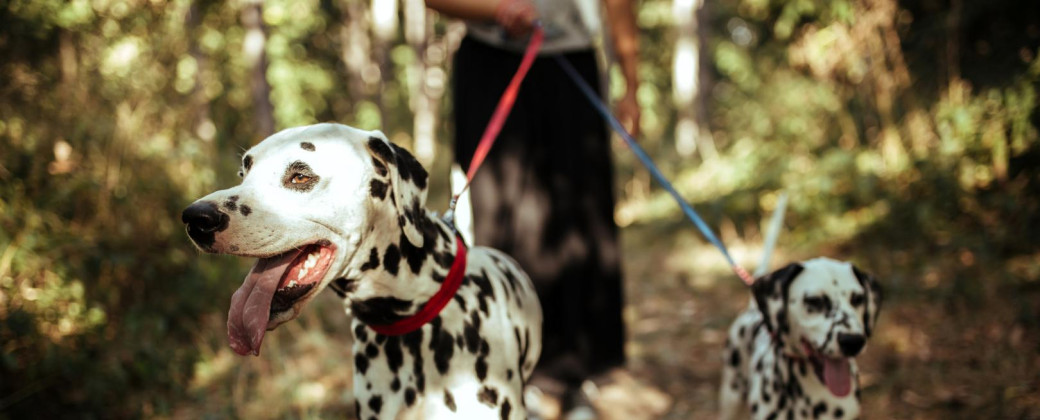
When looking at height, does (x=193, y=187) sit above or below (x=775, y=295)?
above

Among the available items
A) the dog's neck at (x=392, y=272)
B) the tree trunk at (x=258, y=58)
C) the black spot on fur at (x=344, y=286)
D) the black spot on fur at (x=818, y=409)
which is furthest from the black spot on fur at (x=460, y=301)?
the tree trunk at (x=258, y=58)

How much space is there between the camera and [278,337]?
5047mm

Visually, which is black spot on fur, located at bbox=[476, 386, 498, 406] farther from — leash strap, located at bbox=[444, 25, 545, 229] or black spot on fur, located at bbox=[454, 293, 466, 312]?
leash strap, located at bbox=[444, 25, 545, 229]

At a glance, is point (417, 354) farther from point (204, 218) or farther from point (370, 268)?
point (204, 218)

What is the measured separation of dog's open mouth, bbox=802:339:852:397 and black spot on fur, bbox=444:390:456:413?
4.89 feet

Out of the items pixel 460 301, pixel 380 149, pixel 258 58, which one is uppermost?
pixel 258 58

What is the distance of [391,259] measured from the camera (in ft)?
6.87

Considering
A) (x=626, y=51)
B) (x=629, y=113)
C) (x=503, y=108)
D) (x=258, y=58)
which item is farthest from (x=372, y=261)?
(x=258, y=58)

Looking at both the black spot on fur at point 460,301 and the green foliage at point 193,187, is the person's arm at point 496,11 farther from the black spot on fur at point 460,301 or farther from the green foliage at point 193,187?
the green foliage at point 193,187

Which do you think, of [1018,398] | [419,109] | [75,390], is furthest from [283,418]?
[419,109]

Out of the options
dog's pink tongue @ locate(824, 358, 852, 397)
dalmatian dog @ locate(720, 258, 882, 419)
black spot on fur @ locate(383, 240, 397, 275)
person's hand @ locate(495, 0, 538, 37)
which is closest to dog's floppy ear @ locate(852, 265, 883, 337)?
dalmatian dog @ locate(720, 258, 882, 419)

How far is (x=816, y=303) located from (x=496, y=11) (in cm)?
187

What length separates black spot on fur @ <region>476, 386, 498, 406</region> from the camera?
223 cm

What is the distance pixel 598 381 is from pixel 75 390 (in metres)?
2.94
